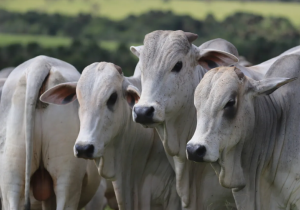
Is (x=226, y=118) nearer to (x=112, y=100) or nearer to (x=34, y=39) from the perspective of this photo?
(x=112, y=100)

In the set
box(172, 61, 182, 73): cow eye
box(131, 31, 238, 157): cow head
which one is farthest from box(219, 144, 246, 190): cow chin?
box(172, 61, 182, 73): cow eye

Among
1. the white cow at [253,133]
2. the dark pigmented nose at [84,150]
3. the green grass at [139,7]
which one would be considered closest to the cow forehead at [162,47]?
the white cow at [253,133]

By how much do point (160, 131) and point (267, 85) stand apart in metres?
1.10

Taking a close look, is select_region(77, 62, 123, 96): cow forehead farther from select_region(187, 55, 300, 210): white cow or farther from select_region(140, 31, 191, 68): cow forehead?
select_region(187, 55, 300, 210): white cow

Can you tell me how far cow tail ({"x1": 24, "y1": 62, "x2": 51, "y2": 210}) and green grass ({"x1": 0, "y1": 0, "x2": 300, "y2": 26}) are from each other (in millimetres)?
22691

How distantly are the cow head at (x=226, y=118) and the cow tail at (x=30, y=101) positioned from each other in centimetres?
181

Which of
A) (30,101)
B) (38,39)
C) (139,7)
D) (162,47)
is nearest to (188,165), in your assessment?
(162,47)

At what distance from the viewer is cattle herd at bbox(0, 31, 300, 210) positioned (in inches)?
205

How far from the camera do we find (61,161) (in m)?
Answer: 6.50

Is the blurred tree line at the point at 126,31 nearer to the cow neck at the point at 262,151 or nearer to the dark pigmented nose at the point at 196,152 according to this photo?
the cow neck at the point at 262,151

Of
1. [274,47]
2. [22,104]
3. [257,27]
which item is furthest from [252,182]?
[257,27]

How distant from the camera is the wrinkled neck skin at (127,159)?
6.31 metres

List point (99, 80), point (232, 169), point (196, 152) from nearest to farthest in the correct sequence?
point (196, 152)
point (232, 169)
point (99, 80)

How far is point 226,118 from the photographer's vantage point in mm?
5086
